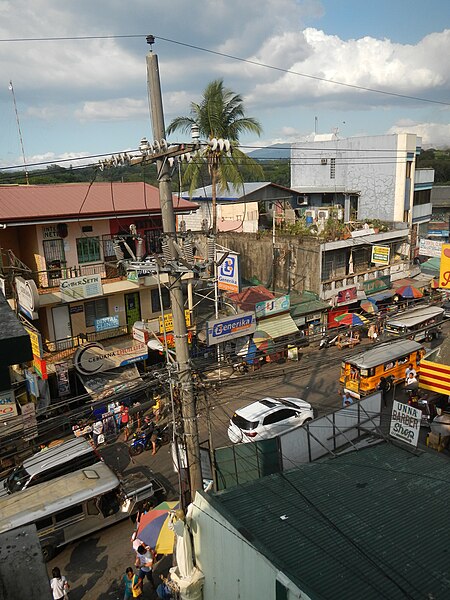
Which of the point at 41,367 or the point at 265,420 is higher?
the point at 41,367

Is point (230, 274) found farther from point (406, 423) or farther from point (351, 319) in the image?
point (406, 423)

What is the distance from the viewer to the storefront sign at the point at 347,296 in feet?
100.0

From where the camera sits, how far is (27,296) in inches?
721

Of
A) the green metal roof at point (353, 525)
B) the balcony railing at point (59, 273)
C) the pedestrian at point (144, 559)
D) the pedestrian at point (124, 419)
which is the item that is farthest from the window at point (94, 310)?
the green metal roof at point (353, 525)

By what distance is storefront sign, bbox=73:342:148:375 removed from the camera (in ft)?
66.0

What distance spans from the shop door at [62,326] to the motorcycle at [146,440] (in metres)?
5.20

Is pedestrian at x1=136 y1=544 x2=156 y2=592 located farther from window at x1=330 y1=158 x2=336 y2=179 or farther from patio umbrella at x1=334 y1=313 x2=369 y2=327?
window at x1=330 y1=158 x2=336 y2=179

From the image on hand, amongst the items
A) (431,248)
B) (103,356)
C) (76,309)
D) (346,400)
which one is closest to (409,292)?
(431,248)

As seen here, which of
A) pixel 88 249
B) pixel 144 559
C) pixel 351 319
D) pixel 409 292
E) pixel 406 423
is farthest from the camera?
pixel 409 292

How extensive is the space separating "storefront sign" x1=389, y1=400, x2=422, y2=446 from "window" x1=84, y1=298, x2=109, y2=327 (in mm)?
13908

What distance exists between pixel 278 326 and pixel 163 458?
1157 cm

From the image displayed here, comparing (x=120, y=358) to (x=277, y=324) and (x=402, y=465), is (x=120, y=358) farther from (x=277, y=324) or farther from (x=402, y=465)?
(x=402, y=465)

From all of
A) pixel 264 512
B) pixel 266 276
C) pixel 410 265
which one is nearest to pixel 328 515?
pixel 264 512

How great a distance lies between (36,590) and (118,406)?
12.9m
